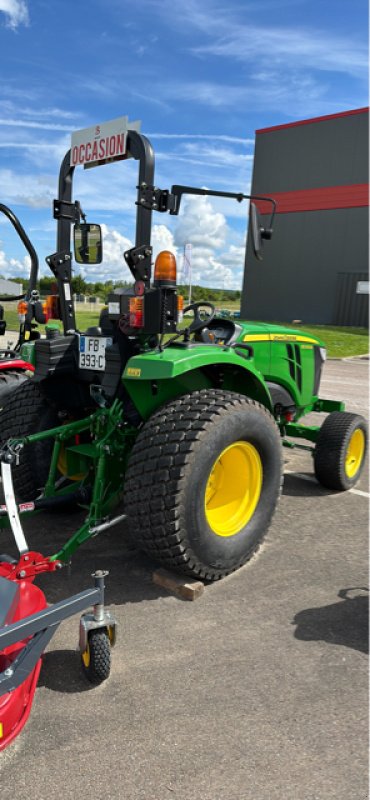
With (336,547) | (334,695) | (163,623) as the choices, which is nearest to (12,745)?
(163,623)

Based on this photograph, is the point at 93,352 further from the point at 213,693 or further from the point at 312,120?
the point at 312,120

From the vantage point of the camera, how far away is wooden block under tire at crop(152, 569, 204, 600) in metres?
2.90

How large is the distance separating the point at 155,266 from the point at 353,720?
2119 millimetres

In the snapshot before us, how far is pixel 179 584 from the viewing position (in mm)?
2939

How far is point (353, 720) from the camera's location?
6.98ft

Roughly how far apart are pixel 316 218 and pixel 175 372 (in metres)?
23.7

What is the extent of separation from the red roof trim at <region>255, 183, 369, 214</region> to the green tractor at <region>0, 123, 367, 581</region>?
2013cm

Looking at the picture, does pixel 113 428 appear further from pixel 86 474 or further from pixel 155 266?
pixel 155 266

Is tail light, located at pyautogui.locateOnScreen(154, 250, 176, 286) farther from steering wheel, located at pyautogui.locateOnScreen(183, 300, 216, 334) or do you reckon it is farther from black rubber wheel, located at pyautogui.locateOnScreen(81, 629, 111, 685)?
black rubber wheel, located at pyautogui.locateOnScreen(81, 629, 111, 685)

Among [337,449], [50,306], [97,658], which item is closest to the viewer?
[97,658]

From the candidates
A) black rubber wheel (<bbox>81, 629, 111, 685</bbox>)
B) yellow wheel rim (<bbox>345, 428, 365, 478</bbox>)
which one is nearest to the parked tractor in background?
black rubber wheel (<bbox>81, 629, 111, 685</bbox>)

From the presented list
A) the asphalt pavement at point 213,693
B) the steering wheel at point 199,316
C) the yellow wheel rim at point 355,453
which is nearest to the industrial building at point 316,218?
the yellow wheel rim at point 355,453

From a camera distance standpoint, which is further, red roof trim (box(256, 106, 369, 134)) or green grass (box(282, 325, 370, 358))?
red roof trim (box(256, 106, 369, 134))

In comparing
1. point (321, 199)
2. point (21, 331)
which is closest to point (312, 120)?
point (321, 199)
